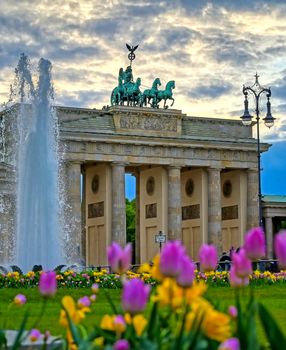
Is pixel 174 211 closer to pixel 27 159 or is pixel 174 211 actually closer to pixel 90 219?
pixel 90 219

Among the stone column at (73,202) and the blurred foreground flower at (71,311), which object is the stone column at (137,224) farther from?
the blurred foreground flower at (71,311)

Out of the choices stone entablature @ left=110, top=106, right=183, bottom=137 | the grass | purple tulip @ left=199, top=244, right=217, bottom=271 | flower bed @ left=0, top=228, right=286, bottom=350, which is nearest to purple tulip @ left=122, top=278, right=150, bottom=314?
flower bed @ left=0, top=228, right=286, bottom=350

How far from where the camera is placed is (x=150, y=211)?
72.3m

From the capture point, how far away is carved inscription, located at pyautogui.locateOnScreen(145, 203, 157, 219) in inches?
2807

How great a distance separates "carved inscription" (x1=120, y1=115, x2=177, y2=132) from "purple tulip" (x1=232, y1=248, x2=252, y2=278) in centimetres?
6311

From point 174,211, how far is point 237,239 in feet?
26.8

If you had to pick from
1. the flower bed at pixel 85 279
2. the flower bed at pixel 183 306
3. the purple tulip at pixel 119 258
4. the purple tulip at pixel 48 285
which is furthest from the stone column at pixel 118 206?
the purple tulip at pixel 119 258

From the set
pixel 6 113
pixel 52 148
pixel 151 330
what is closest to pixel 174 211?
pixel 6 113

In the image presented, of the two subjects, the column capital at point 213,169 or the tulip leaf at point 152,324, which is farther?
the column capital at point 213,169

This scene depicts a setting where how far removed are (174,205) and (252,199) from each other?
738cm

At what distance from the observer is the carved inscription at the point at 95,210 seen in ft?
227

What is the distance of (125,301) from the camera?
4.12 m

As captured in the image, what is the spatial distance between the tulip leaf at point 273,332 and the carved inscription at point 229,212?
2738 inches

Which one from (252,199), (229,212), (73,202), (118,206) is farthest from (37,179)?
(229,212)
